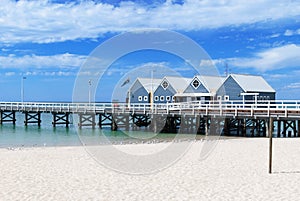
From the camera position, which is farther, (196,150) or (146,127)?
(146,127)

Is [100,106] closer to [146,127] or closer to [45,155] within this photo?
[146,127]

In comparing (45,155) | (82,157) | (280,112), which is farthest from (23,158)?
(280,112)

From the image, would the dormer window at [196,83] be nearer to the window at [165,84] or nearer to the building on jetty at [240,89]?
the building on jetty at [240,89]

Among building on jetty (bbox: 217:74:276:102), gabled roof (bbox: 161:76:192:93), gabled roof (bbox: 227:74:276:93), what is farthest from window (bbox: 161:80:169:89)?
gabled roof (bbox: 227:74:276:93)

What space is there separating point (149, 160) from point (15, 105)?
1273 inches

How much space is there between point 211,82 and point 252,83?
145 inches

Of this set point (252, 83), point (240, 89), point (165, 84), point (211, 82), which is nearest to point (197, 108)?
point (240, 89)

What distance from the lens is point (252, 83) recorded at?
34.1 meters

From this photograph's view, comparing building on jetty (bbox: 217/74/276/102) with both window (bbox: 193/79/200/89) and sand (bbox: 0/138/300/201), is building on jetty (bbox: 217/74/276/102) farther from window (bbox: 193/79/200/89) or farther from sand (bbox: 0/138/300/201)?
sand (bbox: 0/138/300/201)

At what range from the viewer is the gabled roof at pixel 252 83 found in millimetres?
32688

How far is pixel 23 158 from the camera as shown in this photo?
13219 millimetres

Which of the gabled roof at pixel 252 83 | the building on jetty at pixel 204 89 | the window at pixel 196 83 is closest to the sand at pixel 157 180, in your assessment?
the building on jetty at pixel 204 89

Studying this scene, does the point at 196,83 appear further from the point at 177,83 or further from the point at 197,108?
the point at 197,108

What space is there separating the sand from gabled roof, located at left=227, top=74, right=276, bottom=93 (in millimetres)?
20069
